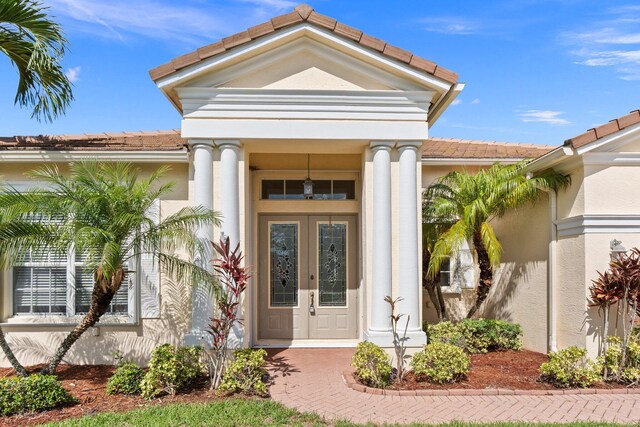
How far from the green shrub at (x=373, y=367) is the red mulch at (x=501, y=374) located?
0.69 ft

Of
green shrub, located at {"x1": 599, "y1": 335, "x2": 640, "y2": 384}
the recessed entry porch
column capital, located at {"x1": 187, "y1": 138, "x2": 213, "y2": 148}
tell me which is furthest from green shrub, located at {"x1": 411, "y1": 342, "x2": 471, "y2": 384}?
column capital, located at {"x1": 187, "y1": 138, "x2": 213, "y2": 148}

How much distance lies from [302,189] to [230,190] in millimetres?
2676

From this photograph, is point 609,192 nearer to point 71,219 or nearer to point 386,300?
point 386,300

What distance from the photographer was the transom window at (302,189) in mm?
10039

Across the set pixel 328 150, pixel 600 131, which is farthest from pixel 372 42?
pixel 600 131

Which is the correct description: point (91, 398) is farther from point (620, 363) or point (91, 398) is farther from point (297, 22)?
point (620, 363)

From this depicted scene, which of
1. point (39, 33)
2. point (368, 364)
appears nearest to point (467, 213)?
point (368, 364)

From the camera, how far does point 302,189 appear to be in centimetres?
1009

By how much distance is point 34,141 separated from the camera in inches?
358

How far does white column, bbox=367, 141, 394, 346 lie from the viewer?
7.73m

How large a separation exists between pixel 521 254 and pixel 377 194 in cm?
391

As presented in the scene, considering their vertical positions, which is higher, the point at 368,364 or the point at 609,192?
the point at 609,192

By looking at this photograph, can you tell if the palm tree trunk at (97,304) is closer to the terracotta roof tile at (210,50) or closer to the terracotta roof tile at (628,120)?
the terracotta roof tile at (210,50)

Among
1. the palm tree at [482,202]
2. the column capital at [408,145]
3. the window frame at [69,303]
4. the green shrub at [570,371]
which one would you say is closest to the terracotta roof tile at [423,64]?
the column capital at [408,145]
